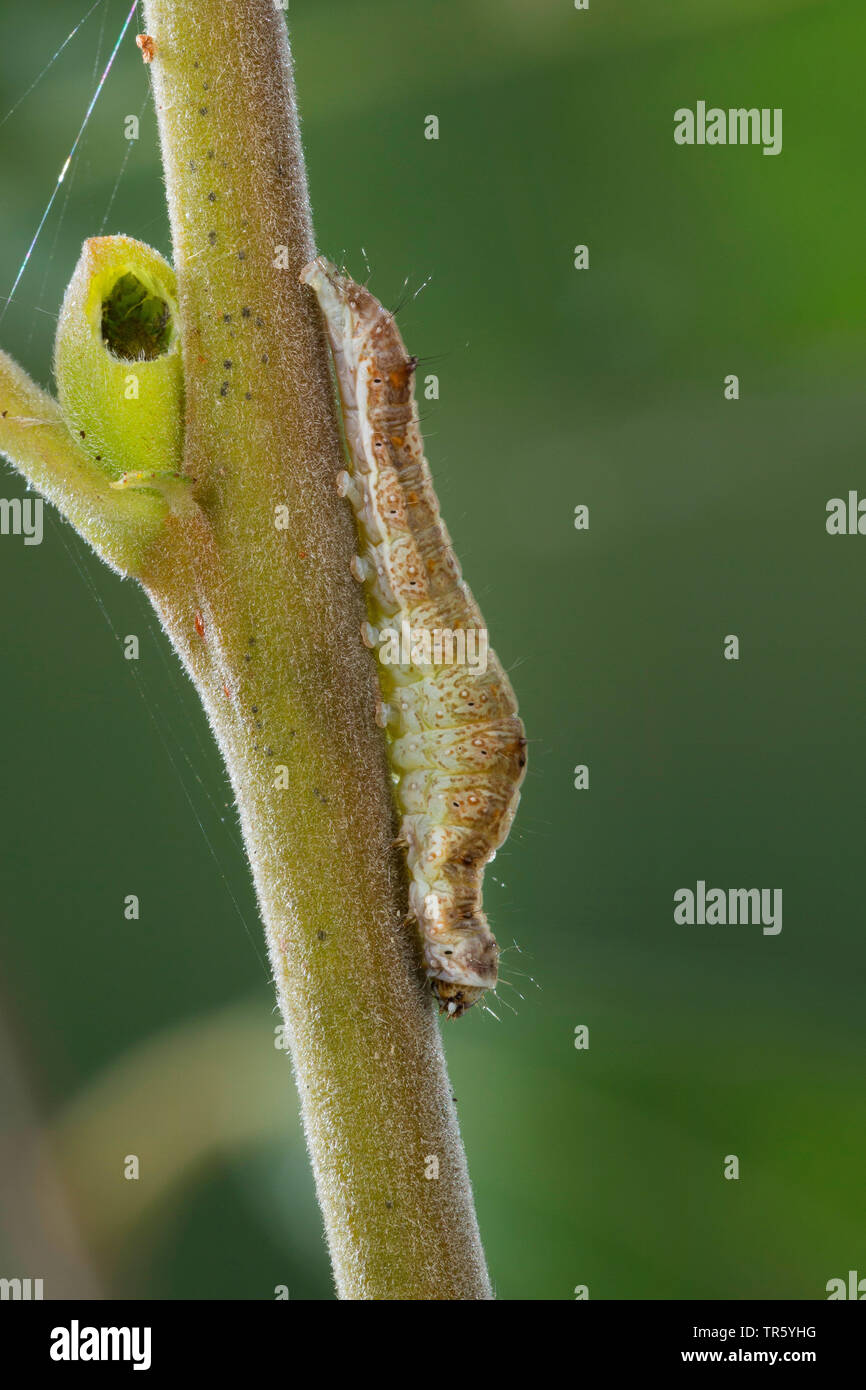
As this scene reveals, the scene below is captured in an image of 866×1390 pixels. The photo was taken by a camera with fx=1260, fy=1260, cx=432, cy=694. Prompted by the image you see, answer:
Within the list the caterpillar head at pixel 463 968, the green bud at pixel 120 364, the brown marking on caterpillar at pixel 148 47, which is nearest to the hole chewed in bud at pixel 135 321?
the green bud at pixel 120 364

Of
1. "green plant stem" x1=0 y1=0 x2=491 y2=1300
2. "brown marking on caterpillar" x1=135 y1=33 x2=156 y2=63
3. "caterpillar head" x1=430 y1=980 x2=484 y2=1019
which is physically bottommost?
"caterpillar head" x1=430 y1=980 x2=484 y2=1019

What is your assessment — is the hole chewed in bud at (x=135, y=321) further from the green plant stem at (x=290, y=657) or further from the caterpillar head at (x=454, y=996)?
the caterpillar head at (x=454, y=996)

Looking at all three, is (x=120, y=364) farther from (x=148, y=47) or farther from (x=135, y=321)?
(x=148, y=47)

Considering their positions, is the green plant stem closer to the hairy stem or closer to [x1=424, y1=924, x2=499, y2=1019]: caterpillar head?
the hairy stem

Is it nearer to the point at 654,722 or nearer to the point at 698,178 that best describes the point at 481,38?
the point at 698,178

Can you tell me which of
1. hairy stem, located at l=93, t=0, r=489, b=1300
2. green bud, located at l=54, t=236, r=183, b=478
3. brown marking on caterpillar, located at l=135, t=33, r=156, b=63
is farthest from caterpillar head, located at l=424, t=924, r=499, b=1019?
brown marking on caterpillar, located at l=135, t=33, r=156, b=63

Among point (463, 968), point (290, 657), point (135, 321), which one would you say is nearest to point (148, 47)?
point (135, 321)
